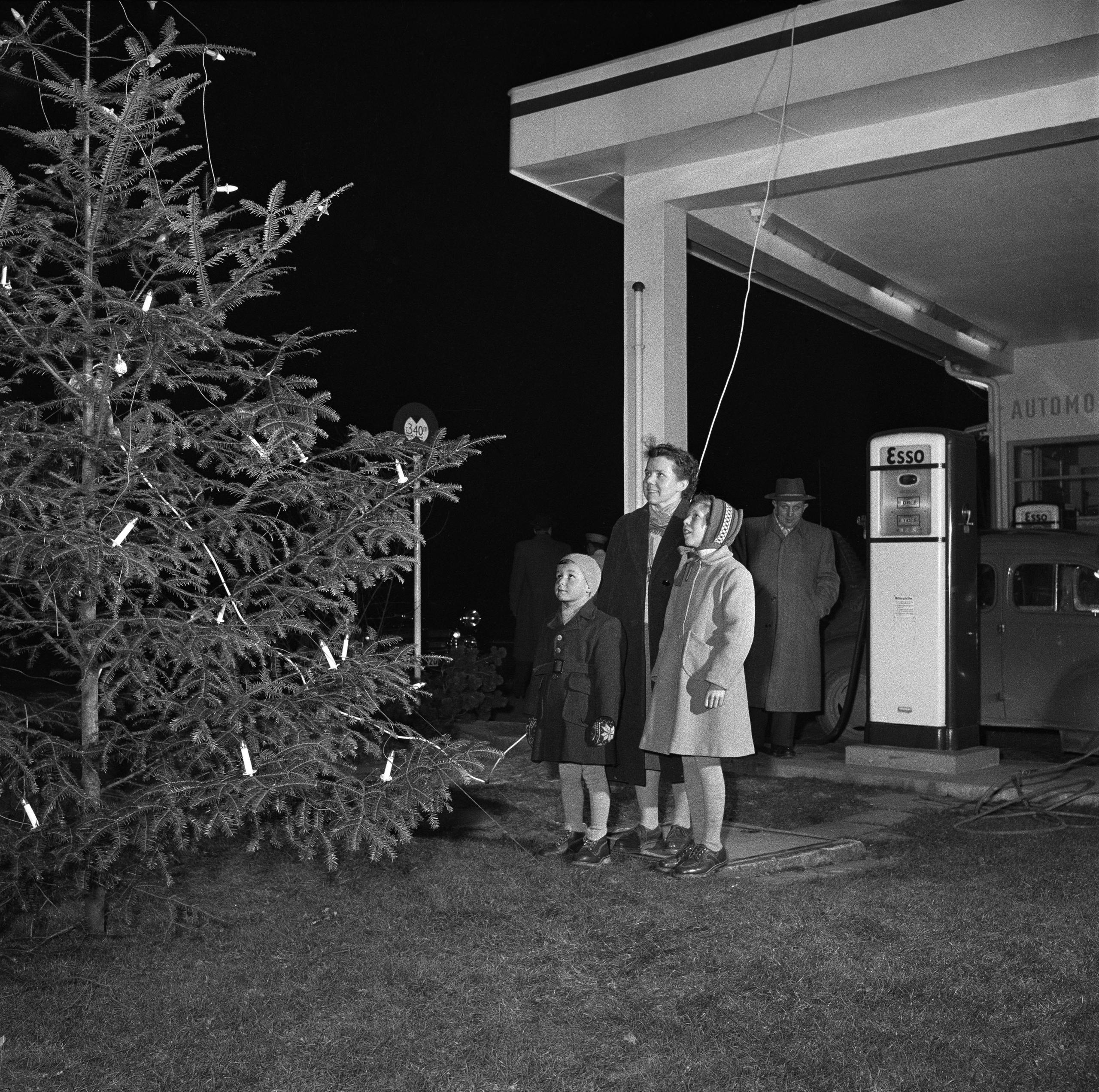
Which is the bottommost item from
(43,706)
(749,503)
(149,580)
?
(43,706)

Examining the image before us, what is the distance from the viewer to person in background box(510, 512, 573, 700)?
40.9 ft

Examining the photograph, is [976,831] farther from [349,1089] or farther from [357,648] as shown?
[349,1089]

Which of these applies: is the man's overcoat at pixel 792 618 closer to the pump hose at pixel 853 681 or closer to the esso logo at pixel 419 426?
the pump hose at pixel 853 681

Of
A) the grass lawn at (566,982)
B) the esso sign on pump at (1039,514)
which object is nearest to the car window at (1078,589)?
the grass lawn at (566,982)

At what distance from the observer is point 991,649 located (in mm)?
9688

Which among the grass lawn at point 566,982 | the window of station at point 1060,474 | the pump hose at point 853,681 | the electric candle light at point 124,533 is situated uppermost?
the window of station at point 1060,474

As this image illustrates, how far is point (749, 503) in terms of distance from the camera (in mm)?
32344

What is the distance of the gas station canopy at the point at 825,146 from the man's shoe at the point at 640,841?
334cm

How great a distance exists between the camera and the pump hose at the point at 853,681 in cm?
966

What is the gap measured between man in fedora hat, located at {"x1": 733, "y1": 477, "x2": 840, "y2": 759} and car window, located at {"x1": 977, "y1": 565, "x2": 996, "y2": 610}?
1.36m

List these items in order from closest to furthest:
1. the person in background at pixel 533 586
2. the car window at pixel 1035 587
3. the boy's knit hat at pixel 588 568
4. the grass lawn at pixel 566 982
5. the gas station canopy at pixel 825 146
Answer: the grass lawn at pixel 566 982
the boy's knit hat at pixel 588 568
the gas station canopy at pixel 825 146
the car window at pixel 1035 587
the person in background at pixel 533 586

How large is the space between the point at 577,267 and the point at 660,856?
3576 cm

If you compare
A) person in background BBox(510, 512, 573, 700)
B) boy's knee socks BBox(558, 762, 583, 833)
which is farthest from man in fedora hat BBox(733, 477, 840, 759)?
person in background BBox(510, 512, 573, 700)

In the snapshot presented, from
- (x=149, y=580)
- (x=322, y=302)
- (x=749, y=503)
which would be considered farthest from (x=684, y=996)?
(x=322, y=302)
